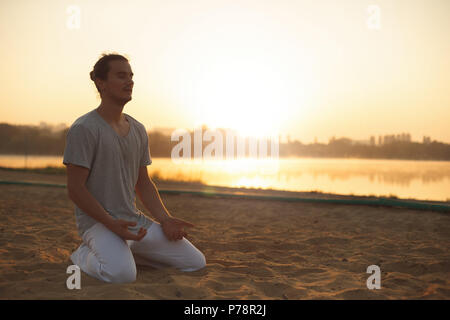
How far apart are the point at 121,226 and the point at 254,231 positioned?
2.43m

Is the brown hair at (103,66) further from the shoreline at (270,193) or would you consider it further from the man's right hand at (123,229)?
the shoreline at (270,193)

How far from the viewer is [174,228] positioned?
A: 3.01 meters

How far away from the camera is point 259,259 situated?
11.4 feet

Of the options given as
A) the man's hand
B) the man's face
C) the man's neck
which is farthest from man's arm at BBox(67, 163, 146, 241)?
the man's face

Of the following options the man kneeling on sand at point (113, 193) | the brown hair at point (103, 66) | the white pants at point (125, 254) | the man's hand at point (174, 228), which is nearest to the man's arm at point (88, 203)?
the man kneeling on sand at point (113, 193)

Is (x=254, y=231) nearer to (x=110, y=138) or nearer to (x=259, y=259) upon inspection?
(x=259, y=259)

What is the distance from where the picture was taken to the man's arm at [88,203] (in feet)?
8.75

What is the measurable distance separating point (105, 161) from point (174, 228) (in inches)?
29.5

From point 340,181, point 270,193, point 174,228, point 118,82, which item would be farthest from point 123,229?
point 340,181

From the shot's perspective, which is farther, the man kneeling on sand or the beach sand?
the man kneeling on sand

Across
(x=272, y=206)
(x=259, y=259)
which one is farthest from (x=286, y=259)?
(x=272, y=206)

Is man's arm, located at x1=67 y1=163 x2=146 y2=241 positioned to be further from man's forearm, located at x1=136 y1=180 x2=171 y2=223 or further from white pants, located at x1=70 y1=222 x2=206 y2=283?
man's forearm, located at x1=136 y1=180 x2=171 y2=223

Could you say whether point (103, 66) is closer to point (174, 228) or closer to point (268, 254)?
point (174, 228)

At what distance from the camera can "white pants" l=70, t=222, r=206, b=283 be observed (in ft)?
8.61
